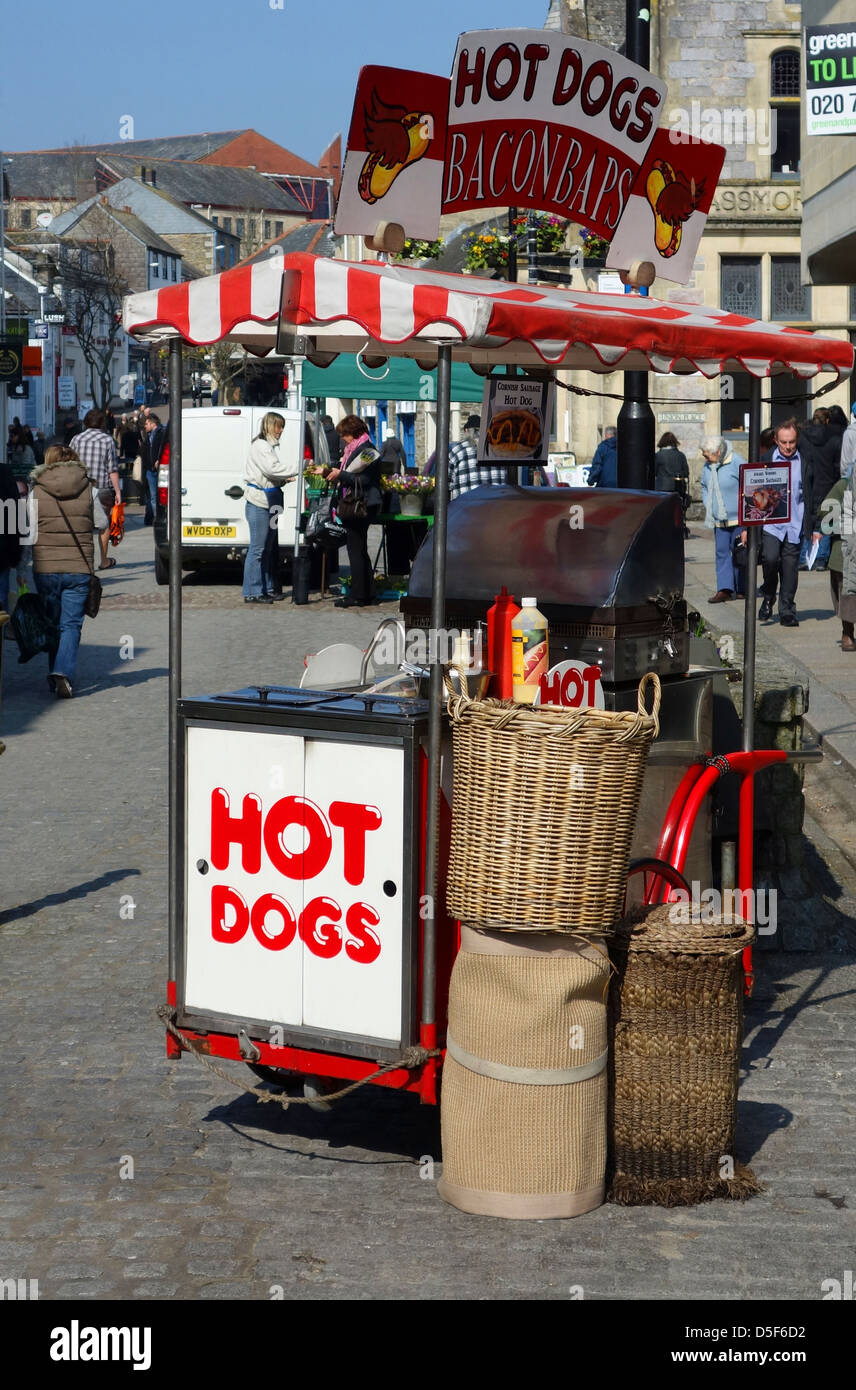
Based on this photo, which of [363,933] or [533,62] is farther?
[533,62]

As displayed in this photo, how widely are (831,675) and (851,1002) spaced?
711cm

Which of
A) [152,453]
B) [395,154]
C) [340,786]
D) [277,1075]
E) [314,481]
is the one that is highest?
[395,154]

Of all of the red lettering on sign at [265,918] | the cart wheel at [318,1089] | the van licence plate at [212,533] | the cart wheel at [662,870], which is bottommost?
the cart wheel at [318,1089]

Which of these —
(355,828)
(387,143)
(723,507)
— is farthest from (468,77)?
(723,507)

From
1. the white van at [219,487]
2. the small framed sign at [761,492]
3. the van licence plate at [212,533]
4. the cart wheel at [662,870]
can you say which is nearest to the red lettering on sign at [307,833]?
the cart wheel at [662,870]

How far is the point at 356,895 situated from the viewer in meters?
4.97

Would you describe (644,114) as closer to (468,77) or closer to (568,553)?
(468,77)

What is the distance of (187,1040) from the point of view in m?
5.29

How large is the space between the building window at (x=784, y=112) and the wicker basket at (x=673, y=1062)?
29938 mm

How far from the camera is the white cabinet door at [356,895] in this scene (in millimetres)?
4898

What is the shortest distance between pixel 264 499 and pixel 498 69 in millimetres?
13801

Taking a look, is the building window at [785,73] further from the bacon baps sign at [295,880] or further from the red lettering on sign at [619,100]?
the bacon baps sign at [295,880]

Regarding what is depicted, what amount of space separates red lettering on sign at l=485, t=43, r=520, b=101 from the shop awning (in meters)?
12.9

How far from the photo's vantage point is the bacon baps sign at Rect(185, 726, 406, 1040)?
16.2 feet
